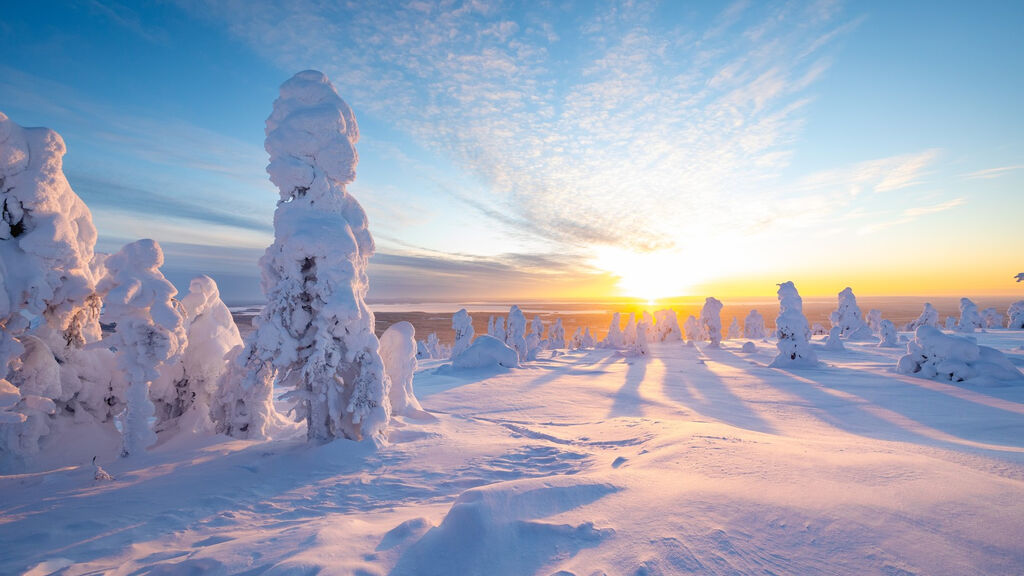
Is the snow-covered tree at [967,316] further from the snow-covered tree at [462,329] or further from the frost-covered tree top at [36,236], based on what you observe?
the frost-covered tree top at [36,236]

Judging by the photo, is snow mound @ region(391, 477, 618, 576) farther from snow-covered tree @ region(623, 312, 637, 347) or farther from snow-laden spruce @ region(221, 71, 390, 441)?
snow-covered tree @ region(623, 312, 637, 347)

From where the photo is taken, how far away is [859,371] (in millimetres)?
21641

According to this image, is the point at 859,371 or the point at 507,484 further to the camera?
the point at 859,371

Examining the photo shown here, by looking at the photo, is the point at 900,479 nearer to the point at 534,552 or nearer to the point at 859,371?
the point at 534,552

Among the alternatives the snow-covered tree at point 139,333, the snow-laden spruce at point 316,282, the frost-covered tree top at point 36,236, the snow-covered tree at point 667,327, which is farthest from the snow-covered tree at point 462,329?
the snow-covered tree at point 667,327

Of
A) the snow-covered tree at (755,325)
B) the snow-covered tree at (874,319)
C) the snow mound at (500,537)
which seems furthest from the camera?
the snow-covered tree at (755,325)

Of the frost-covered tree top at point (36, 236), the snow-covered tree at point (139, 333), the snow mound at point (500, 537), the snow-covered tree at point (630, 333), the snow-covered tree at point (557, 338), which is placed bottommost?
the snow-covered tree at point (557, 338)

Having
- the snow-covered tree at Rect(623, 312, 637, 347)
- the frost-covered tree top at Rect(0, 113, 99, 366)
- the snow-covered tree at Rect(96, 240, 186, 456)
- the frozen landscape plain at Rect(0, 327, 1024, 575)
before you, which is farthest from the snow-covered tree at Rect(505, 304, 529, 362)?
the frost-covered tree top at Rect(0, 113, 99, 366)

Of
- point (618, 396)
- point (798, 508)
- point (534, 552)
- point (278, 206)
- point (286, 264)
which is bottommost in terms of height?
point (618, 396)

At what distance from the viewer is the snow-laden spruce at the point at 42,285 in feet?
26.0

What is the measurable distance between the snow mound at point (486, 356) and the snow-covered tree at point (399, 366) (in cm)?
1218

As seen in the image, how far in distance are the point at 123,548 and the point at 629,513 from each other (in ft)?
21.8

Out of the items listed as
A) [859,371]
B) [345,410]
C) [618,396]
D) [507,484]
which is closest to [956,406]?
[859,371]

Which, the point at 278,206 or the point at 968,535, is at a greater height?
the point at 278,206
